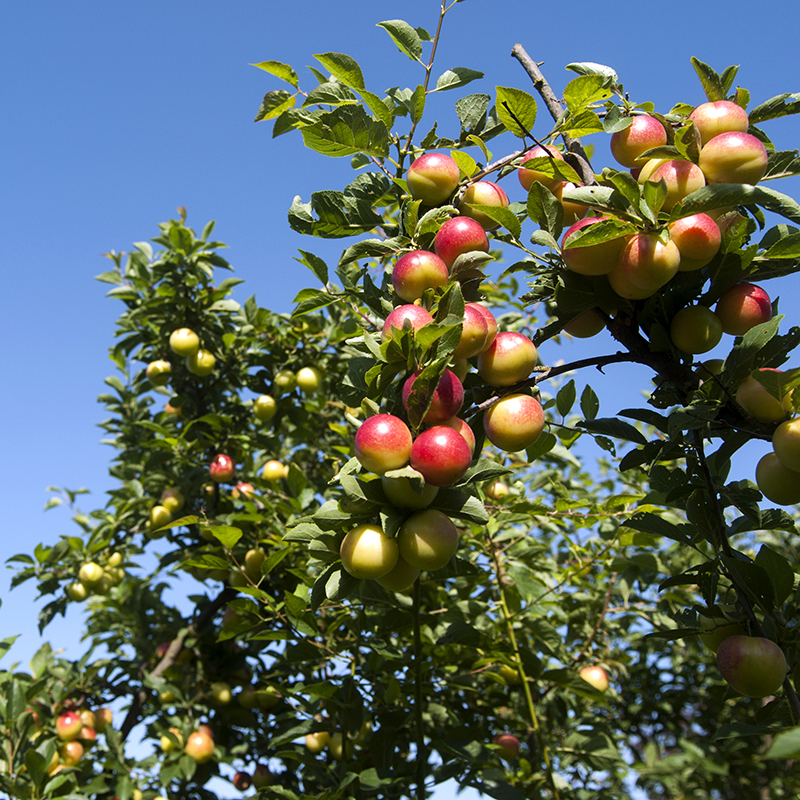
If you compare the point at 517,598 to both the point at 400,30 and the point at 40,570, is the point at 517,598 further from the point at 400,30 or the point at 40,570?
the point at 40,570

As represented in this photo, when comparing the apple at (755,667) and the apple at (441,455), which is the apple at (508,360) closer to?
the apple at (441,455)

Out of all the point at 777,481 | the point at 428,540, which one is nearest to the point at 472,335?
the point at 428,540

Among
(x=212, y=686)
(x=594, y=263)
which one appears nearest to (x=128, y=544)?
(x=212, y=686)

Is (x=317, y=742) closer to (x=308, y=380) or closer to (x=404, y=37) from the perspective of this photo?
(x=308, y=380)

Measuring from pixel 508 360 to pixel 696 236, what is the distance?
39 cm

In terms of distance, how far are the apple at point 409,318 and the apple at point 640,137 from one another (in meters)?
0.53

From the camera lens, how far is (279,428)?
135 inches

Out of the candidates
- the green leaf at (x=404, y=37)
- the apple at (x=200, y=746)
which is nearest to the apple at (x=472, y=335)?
the green leaf at (x=404, y=37)

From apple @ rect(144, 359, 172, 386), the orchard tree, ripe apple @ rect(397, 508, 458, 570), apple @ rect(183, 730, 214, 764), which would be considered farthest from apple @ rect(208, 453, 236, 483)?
ripe apple @ rect(397, 508, 458, 570)

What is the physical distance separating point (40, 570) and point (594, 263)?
3.20m

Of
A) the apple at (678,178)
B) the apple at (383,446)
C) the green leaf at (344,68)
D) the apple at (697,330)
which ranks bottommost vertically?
the apple at (383,446)

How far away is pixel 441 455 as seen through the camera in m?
1.04

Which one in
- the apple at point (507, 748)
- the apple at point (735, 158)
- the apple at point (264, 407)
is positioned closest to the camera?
the apple at point (735, 158)

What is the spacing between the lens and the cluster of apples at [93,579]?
125 inches
